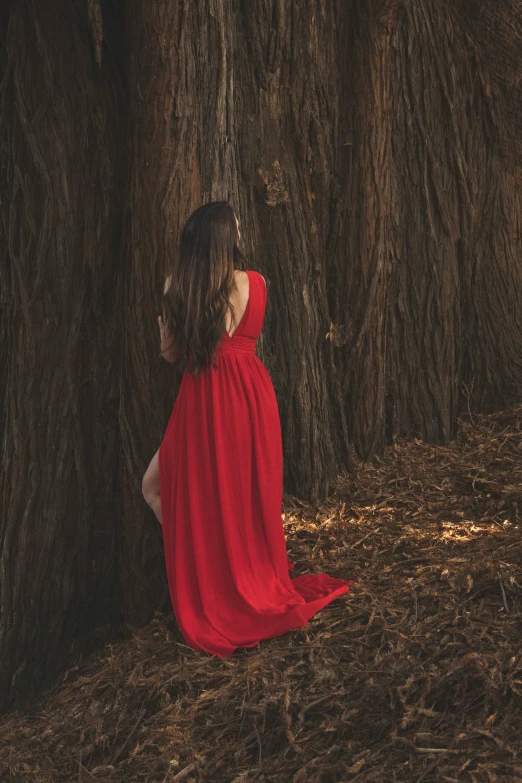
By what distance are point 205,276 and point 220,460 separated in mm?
868

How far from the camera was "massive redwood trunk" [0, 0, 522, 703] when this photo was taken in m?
5.30

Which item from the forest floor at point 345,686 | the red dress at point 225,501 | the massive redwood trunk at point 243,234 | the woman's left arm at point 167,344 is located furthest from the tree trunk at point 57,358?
the red dress at point 225,501

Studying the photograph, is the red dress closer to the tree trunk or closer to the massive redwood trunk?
the massive redwood trunk

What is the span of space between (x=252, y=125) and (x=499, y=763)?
12.7ft

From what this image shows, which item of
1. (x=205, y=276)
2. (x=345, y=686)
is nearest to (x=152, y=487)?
(x=205, y=276)

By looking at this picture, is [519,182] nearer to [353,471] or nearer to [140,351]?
[353,471]

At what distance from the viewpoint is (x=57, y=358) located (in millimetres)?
5539

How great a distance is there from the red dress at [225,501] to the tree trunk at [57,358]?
2.36 ft

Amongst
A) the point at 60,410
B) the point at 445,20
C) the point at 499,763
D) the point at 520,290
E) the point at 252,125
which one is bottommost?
the point at 499,763

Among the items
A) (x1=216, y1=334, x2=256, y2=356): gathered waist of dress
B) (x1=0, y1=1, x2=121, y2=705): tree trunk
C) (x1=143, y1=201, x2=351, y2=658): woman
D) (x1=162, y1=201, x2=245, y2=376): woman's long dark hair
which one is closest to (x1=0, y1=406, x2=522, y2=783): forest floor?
(x1=143, y1=201, x2=351, y2=658): woman

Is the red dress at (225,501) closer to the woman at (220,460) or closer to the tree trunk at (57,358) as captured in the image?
the woman at (220,460)

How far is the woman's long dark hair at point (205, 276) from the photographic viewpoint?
477 centimetres

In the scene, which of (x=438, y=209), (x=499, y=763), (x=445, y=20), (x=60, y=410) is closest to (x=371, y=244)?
(x=438, y=209)

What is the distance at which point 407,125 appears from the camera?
698cm
